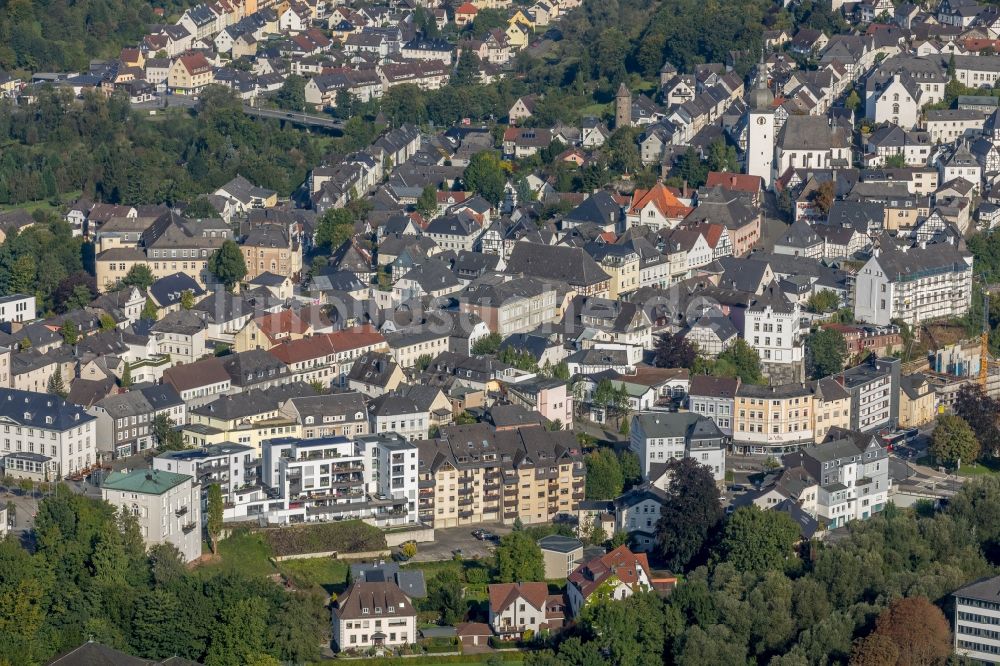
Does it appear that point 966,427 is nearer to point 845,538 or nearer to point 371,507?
point 845,538

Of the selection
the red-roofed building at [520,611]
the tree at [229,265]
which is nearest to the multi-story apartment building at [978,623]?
the red-roofed building at [520,611]

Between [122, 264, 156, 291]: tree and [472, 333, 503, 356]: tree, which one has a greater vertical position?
[122, 264, 156, 291]: tree

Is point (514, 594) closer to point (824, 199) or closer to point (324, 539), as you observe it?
point (324, 539)

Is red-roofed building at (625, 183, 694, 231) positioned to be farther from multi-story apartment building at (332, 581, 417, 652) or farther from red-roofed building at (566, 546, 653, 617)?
multi-story apartment building at (332, 581, 417, 652)

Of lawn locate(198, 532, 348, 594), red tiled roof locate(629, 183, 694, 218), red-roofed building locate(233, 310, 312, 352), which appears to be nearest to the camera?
lawn locate(198, 532, 348, 594)

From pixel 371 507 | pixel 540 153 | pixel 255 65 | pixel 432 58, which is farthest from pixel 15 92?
pixel 371 507

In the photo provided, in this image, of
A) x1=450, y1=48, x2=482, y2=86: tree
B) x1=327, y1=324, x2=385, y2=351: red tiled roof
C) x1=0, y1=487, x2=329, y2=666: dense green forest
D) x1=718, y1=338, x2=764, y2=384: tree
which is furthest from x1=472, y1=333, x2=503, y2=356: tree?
x1=450, y1=48, x2=482, y2=86: tree
